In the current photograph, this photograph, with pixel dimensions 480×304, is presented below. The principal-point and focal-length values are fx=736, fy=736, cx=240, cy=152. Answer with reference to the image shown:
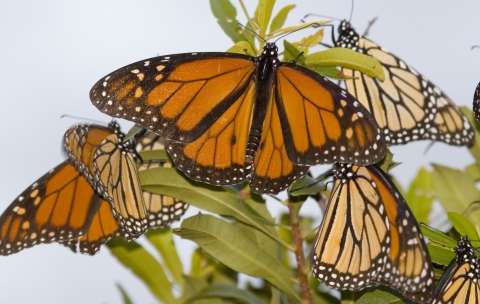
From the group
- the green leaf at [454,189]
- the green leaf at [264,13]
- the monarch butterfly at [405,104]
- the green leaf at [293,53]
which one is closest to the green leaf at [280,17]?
the green leaf at [264,13]

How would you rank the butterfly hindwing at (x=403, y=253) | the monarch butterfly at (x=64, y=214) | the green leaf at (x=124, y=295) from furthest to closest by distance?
1. the green leaf at (x=124, y=295)
2. the monarch butterfly at (x=64, y=214)
3. the butterfly hindwing at (x=403, y=253)

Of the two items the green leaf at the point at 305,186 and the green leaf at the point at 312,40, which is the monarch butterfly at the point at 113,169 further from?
the green leaf at the point at 312,40

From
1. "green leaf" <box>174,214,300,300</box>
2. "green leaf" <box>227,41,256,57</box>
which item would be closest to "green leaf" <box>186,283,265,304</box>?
"green leaf" <box>174,214,300,300</box>

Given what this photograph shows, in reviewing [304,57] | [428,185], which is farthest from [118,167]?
[428,185]

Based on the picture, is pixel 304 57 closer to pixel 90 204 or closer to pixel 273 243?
pixel 273 243

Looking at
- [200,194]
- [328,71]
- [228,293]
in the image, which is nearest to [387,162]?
[328,71]

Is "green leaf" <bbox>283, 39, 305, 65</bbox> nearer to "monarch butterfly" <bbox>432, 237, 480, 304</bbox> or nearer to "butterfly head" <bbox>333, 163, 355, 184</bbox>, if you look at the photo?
"butterfly head" <bbox>333, 163, 355, 184</bbox>
